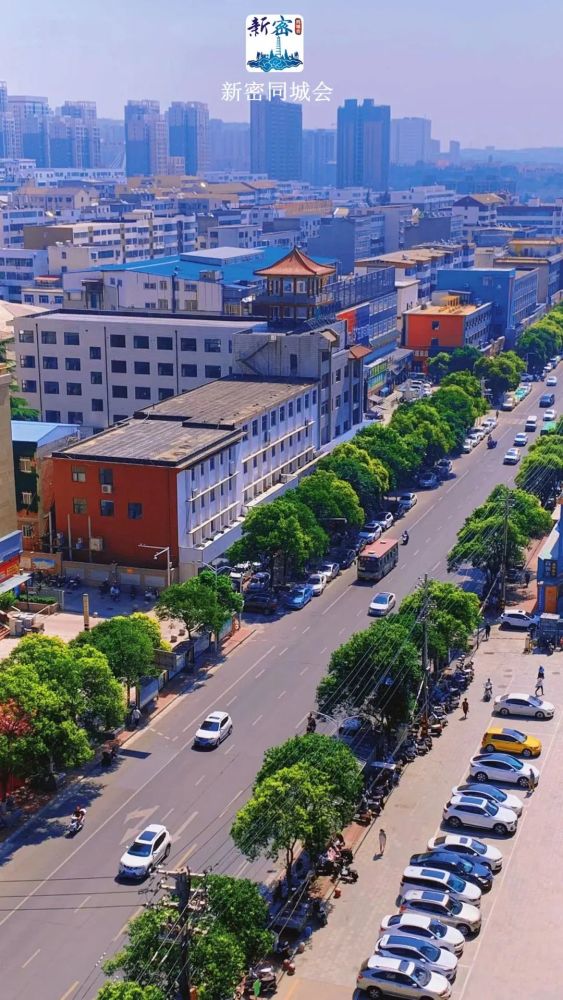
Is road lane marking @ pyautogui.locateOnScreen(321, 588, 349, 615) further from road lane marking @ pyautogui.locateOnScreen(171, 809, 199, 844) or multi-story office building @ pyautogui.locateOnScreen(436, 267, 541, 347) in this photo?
multi-story office building @ pyautogui.locateOnScreen(436, 267, 541, 347)

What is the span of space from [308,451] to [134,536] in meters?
21.3

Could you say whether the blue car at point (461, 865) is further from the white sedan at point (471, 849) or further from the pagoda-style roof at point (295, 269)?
the pagoda-style roof at point (295, 269)

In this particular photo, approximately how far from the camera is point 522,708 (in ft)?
155

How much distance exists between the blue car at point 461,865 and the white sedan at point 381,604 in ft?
75.4

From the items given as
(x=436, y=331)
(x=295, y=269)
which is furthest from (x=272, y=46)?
(x=436, y=331)

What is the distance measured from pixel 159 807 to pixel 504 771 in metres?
11.2

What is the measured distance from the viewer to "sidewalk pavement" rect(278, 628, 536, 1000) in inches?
1236

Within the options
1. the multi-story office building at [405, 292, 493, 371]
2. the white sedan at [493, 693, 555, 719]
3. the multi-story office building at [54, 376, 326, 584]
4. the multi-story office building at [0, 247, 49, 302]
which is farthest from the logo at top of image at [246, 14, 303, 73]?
the multi-story office building at [0, 247, 49, 302]

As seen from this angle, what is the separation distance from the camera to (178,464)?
193 ft

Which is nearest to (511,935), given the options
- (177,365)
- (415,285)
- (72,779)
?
(72,779)

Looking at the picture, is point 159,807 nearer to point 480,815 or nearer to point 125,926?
point 125,926

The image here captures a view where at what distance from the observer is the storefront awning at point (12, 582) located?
56.3 meters

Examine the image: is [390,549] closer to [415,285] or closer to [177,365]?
[177,365]

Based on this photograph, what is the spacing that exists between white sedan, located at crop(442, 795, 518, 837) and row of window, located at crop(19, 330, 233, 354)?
51.0 m
